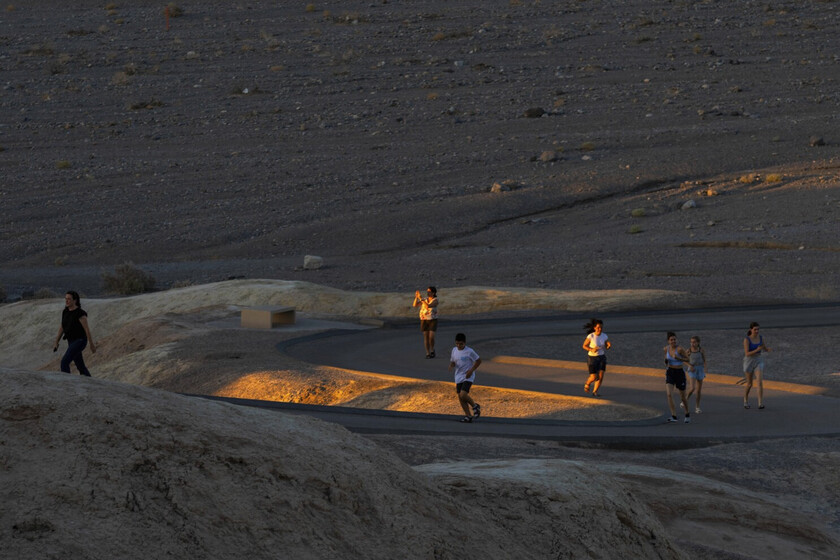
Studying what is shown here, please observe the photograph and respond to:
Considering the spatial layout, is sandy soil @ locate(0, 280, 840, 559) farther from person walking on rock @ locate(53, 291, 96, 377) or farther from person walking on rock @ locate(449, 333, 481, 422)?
person walking on rock @ locate(53, 291, 96, 377)

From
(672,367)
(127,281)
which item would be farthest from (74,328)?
(127,281)

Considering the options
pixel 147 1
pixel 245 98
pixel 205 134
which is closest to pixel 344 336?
pixel 205 134

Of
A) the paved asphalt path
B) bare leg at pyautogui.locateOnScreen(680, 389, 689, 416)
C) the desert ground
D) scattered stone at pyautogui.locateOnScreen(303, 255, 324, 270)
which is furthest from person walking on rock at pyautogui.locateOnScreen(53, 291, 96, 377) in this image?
scattered stone at pyautogui.locateOnScreen(303, 255, 324, 270)

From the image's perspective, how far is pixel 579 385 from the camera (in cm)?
2194

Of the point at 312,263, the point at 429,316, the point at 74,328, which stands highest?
the point at 312,263

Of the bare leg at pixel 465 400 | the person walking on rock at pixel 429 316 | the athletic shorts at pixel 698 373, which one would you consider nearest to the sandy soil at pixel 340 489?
the bare leg at pixel 465 400

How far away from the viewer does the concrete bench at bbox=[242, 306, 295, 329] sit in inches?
1115

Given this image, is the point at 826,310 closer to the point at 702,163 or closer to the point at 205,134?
the point at 702,163

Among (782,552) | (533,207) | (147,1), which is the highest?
(147,1)

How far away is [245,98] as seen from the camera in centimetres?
6247

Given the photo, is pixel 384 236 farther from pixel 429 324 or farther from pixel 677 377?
pixel 677 377

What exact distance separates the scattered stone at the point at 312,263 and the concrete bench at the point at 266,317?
13.5 metres

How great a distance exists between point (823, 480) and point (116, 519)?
35.0ft

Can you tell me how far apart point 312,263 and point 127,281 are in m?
6.82
